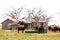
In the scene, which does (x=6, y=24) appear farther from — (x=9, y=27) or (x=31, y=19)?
(x=31, y=19)

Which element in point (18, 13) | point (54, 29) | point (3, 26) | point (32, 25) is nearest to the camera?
point (54, 29)

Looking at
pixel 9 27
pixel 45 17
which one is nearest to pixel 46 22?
pixel 45 17

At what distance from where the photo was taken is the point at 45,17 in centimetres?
5012

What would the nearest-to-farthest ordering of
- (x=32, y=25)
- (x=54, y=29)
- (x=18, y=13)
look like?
(x=54, y=29) → (x=32, y=25) → (x=18, y=13)

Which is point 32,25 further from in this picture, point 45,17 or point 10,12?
point 10,12

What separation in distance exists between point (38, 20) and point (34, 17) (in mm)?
2116

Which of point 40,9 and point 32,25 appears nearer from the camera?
point 32,25

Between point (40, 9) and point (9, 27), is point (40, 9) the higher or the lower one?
the higher one

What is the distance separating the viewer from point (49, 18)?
50.7 m

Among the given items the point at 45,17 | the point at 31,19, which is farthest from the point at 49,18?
the point at 31,19

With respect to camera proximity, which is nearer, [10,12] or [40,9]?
[40,9]

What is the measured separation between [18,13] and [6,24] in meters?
7.52

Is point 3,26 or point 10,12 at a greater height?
point 10,12

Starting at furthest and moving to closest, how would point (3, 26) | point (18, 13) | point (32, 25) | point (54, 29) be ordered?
point (18, 13), point (3, 26), point (32, 25), point (54, 29)
